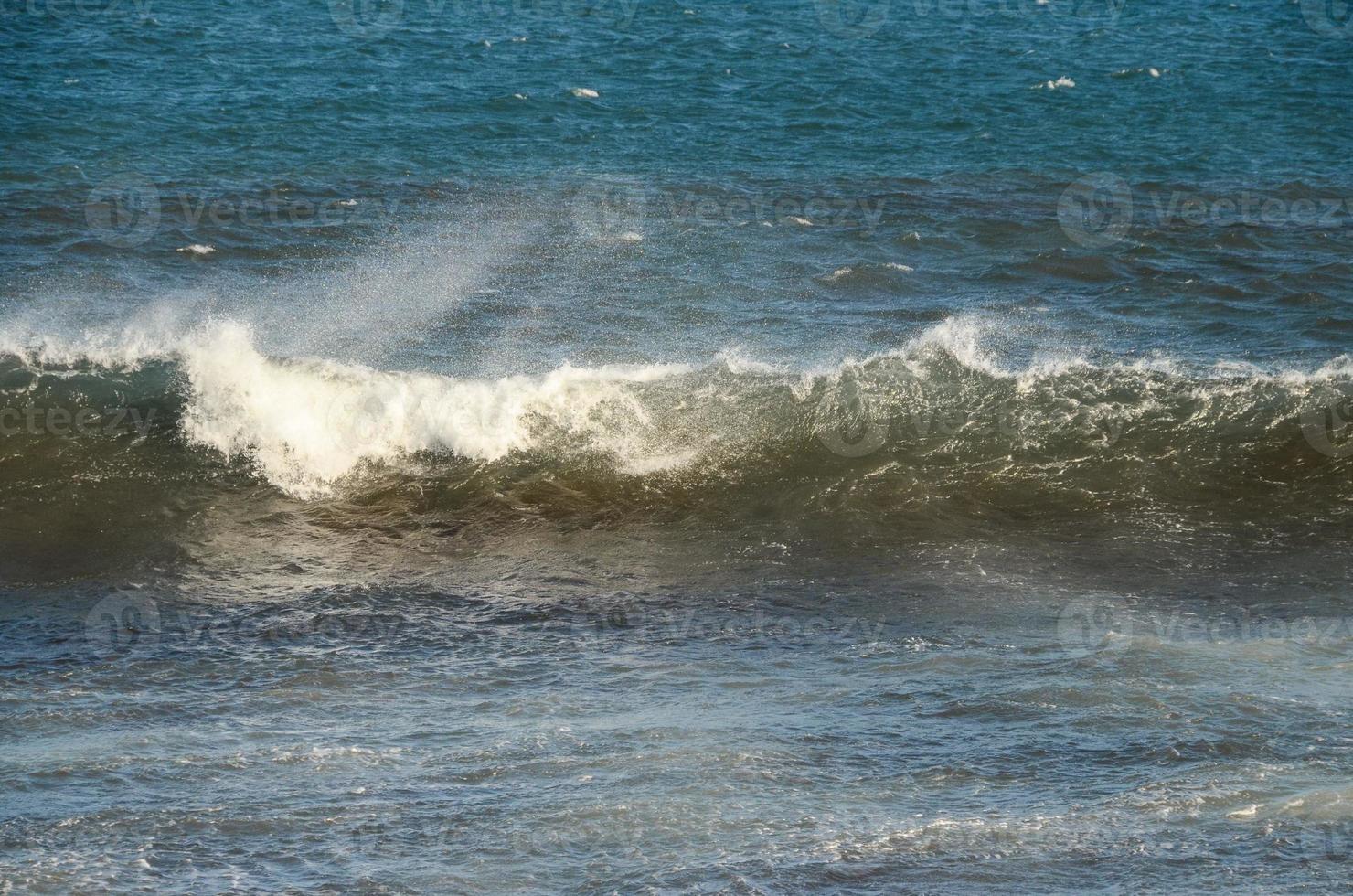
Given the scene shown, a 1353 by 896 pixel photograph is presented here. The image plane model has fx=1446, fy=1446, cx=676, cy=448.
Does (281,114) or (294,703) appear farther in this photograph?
(281,114)

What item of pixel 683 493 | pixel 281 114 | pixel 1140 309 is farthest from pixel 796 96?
pixel 683 493

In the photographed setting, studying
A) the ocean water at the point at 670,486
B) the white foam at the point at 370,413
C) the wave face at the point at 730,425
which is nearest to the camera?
the ocean water at the point at 670,486

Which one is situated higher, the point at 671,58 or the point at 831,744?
the point at 671,58

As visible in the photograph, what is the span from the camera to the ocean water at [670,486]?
19.1 ft

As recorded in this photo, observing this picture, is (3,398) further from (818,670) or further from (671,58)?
(671,58)

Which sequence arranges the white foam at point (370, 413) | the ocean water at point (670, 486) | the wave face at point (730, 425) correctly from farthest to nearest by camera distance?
the white foam at point (370, 413) < the wave face at point (730, 425) < the ocean water at point (670, 486)

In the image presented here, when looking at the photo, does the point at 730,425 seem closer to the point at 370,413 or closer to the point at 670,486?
the point at 670,486

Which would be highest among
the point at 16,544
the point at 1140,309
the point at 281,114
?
the point at 281,114

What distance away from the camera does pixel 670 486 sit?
10.2 meters

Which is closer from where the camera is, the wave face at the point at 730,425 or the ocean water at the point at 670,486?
the ocean water at the point at 670,486

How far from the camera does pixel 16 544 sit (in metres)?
9.41

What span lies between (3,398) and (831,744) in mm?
7583

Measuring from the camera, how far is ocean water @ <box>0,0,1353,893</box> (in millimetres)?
5816

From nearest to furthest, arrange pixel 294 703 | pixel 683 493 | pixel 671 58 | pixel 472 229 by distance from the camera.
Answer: pixel 294 703
pixel 683 493
pixel 472 229
pixel 671 58
